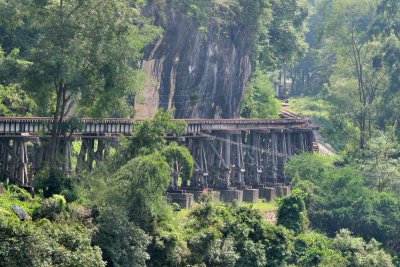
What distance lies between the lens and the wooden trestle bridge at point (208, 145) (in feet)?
173

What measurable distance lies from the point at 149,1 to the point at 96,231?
91.9 feet

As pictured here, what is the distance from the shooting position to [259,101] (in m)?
89.1

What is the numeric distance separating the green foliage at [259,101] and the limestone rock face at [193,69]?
4580 mm

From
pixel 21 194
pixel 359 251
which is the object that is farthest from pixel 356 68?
pixel 21 194

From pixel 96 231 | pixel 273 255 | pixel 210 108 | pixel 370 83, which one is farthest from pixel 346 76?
pixel 96 231

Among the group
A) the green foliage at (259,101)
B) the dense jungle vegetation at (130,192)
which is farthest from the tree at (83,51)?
the green foliage at (259,101)

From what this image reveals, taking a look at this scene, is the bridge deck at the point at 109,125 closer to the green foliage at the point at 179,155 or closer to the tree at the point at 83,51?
the tree at the point at 83,51

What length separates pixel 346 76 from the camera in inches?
3361

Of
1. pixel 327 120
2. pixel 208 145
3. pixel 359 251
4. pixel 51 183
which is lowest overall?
pixel 359 251

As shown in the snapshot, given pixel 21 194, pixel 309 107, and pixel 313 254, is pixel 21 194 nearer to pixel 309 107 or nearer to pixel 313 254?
pixel 313 254

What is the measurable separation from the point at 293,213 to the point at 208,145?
8.53 m

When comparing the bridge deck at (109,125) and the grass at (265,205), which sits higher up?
the bridge deck at (109,125)

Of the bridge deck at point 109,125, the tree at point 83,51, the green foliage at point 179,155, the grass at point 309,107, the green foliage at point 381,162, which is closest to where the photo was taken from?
the tree at point 83,51

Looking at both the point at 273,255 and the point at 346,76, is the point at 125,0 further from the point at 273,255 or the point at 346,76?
the point at 346,76
